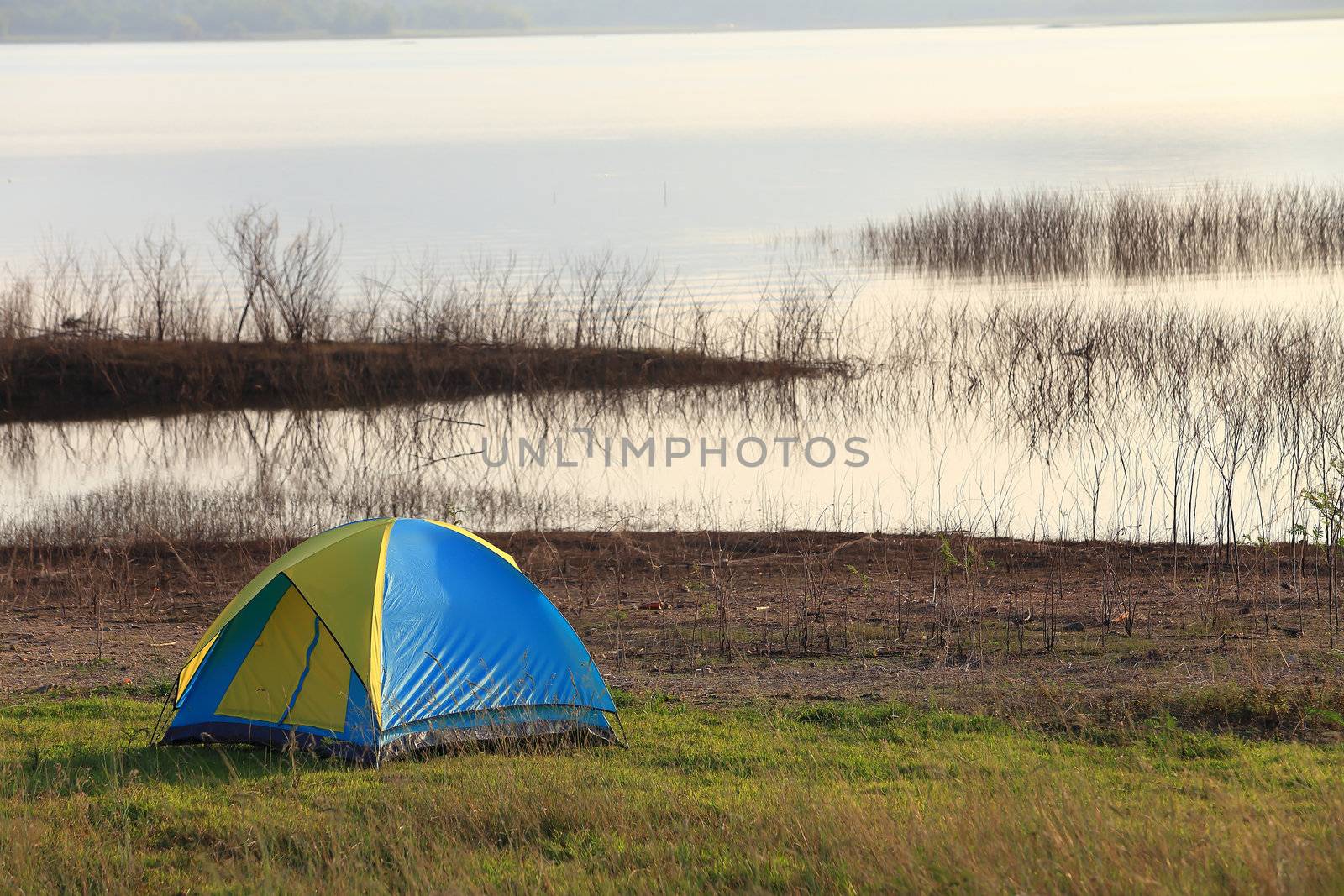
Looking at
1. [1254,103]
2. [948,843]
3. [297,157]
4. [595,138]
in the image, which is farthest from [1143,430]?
[1254,103]

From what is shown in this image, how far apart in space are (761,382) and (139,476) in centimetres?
900

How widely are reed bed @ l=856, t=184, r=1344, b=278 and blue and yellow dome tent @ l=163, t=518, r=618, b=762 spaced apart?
23.9 m

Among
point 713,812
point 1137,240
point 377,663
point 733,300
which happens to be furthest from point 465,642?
point 1137,240

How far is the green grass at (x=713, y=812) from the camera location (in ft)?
18.2

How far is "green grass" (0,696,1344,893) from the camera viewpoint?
5.55 metres

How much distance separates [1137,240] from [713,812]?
26.6 m

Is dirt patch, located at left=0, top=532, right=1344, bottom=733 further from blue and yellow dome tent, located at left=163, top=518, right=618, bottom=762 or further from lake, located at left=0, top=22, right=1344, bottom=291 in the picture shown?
lake, located at left=0, top=22, right=1344, bottom=291

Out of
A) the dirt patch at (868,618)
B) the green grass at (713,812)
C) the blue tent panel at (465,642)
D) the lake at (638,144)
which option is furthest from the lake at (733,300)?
the green grass at (713,812)

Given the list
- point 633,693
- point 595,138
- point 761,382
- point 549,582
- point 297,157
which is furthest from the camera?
point 595,138

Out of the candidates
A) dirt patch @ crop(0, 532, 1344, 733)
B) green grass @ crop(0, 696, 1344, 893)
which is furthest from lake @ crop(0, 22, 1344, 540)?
green grass @ crop(0, 696, 1344, 893)

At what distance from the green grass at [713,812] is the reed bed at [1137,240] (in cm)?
2411

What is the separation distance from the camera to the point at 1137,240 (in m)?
30.8

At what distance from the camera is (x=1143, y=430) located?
62.0 feet

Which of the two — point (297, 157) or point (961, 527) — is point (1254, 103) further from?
point (961, 527)
